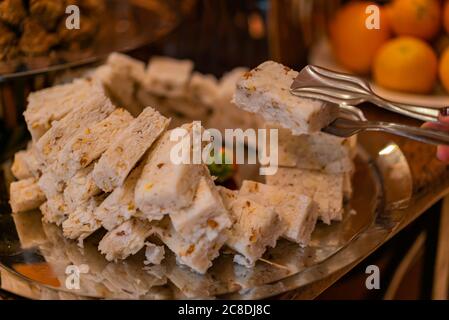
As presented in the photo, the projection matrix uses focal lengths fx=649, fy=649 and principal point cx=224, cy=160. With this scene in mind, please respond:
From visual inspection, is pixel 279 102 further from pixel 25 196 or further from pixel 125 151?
pixel 25 196

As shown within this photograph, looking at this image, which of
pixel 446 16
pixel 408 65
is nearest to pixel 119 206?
pixel 408 65

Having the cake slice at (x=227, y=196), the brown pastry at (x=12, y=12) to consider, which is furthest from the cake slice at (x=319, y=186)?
the brown pastry at (x=12, y=12)

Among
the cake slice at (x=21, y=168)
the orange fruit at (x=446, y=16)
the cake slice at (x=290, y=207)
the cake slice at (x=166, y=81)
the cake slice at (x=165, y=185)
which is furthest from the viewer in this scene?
the orange fruit at (x=446, y=16)

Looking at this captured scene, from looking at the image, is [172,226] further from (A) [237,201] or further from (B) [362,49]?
(B) [362,49]

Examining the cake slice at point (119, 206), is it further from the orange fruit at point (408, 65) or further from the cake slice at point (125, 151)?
the orange fruit at point (408, 65)

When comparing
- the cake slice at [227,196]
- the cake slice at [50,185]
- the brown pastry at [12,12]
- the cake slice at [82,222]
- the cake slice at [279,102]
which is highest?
the brown pastry at [12,12]

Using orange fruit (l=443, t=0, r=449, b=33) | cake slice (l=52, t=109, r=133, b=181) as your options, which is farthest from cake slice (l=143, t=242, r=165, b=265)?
orange fruit (l=443, t=0, r=449, b=33)
